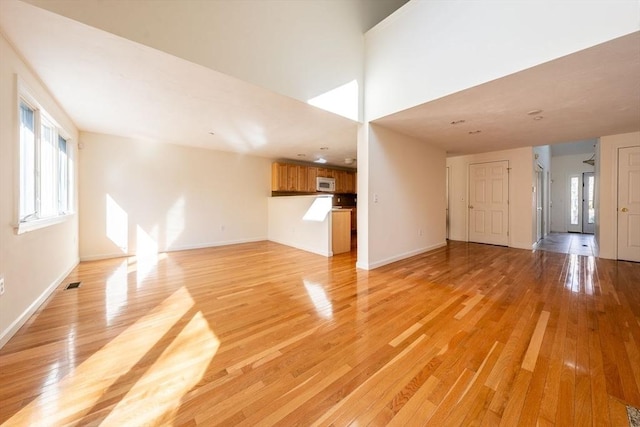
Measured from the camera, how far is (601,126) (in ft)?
12.3

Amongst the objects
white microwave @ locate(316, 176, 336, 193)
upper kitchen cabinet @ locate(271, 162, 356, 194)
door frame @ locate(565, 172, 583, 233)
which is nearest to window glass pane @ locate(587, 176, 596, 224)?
door frame @ locate(565, 172, 583, 233)

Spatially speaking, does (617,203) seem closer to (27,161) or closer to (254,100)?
(254,100)

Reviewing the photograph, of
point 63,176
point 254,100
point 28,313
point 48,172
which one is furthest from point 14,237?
point 254,100

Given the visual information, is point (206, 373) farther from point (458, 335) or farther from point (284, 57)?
point (284, 57)

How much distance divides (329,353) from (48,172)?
4.00 metres

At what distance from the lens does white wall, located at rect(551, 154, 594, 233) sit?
808cm

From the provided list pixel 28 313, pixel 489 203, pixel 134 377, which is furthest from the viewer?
pixel 489 203

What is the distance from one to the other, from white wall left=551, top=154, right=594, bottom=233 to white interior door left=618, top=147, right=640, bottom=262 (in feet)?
16.5

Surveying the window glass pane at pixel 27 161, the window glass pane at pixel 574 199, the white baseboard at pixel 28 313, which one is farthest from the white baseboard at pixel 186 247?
the window glass pane at pixel 574 199

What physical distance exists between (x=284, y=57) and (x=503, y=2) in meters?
2.22

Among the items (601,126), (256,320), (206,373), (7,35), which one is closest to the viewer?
(206,373)

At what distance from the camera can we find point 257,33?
8.14 feet

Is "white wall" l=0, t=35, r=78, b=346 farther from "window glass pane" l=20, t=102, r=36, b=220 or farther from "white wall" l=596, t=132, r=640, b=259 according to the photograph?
"white wall" l=596, t=132, r=640, b=259

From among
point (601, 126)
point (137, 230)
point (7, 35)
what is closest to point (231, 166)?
point (137, 230)
